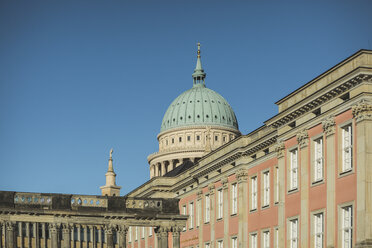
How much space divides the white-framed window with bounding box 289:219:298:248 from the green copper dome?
275 feet

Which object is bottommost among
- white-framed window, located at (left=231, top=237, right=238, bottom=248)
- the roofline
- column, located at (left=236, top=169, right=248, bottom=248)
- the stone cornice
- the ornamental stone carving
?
white-framed window, located at (left=231, top=237, right=238, bottom=248)

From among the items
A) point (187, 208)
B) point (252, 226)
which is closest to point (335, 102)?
point (252, 226)

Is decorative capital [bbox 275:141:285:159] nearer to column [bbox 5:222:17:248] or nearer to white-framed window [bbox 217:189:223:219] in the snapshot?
white-framed window [bbox 217:189:223:219]

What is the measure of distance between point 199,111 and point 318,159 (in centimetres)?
8947

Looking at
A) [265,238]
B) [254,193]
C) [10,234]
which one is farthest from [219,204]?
[10,234]

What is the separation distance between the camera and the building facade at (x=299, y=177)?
4775cm

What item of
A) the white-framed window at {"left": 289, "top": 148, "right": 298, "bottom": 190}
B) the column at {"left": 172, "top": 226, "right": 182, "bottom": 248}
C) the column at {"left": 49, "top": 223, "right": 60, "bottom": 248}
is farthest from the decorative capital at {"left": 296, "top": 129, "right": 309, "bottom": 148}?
the column at {"left": 49, "top": 223, "right": 60, "bottom": 248}

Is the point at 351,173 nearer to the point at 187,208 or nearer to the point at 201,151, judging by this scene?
the point at 187,208

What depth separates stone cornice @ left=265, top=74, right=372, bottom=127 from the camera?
4846 centimetres

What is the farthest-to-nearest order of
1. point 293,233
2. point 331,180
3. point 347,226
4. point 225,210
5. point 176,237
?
point 225,210
point 176,237
point 293,233
point 331,180
point 347,226

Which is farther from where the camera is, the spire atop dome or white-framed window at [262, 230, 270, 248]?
the spire atop dome

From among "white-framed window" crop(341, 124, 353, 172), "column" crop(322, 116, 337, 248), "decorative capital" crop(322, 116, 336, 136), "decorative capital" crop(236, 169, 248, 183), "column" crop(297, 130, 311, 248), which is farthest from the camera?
"decorative capital" crop(236, 169, 248, 183)

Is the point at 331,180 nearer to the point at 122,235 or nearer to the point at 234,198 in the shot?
the point at 122,235

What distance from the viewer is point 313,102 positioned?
176 feet
